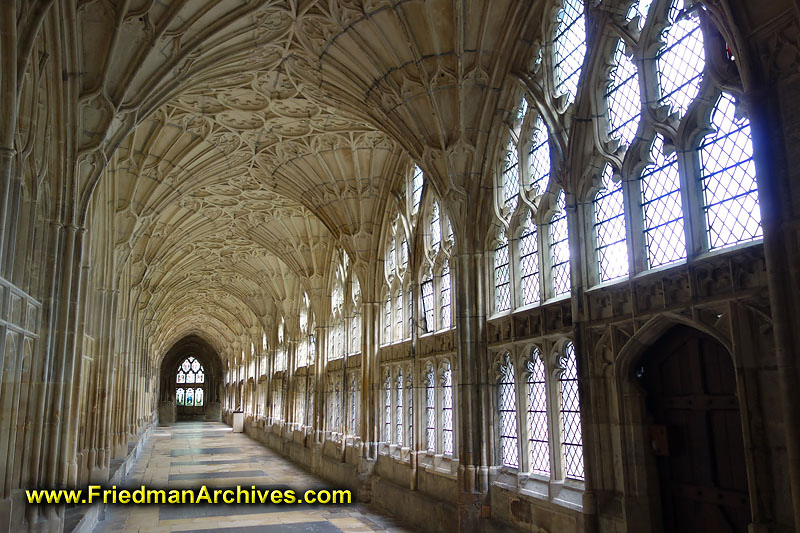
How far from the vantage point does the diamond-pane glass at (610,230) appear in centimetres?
723

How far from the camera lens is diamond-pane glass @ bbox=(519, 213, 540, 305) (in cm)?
919

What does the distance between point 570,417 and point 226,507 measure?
9105mm

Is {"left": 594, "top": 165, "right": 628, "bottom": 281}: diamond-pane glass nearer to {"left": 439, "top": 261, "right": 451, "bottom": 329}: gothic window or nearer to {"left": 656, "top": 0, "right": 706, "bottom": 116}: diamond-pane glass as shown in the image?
{"left": 656, "top": 0, "right": 706, "bottom": 116}: diamond-pane glass

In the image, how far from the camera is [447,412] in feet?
39.2

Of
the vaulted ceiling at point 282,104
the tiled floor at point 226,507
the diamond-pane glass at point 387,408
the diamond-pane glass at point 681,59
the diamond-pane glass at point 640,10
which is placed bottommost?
the tiled floor at point 226,507

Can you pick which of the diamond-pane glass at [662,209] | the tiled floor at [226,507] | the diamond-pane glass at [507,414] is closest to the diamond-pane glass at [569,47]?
the diamond-pane glass at [662,209]

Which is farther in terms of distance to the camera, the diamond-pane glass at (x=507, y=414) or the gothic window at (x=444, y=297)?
the gothic window at (x=444, y=297)

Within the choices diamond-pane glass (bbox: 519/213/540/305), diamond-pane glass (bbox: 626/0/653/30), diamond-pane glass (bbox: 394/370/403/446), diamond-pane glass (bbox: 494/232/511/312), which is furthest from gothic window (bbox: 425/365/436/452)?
diamond-pane glass (bbox: 626/0/653/30)

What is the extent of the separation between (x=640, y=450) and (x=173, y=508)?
1118cm

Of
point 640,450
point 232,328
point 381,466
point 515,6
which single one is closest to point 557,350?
point 640,450

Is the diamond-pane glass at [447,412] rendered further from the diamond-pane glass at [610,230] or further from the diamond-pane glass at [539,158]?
the diamond-pane glass at [610,230]

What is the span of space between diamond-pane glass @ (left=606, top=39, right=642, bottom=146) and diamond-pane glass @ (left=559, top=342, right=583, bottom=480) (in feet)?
8.93

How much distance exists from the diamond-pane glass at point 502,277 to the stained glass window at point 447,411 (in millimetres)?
2139

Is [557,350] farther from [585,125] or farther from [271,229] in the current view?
[271,229]
